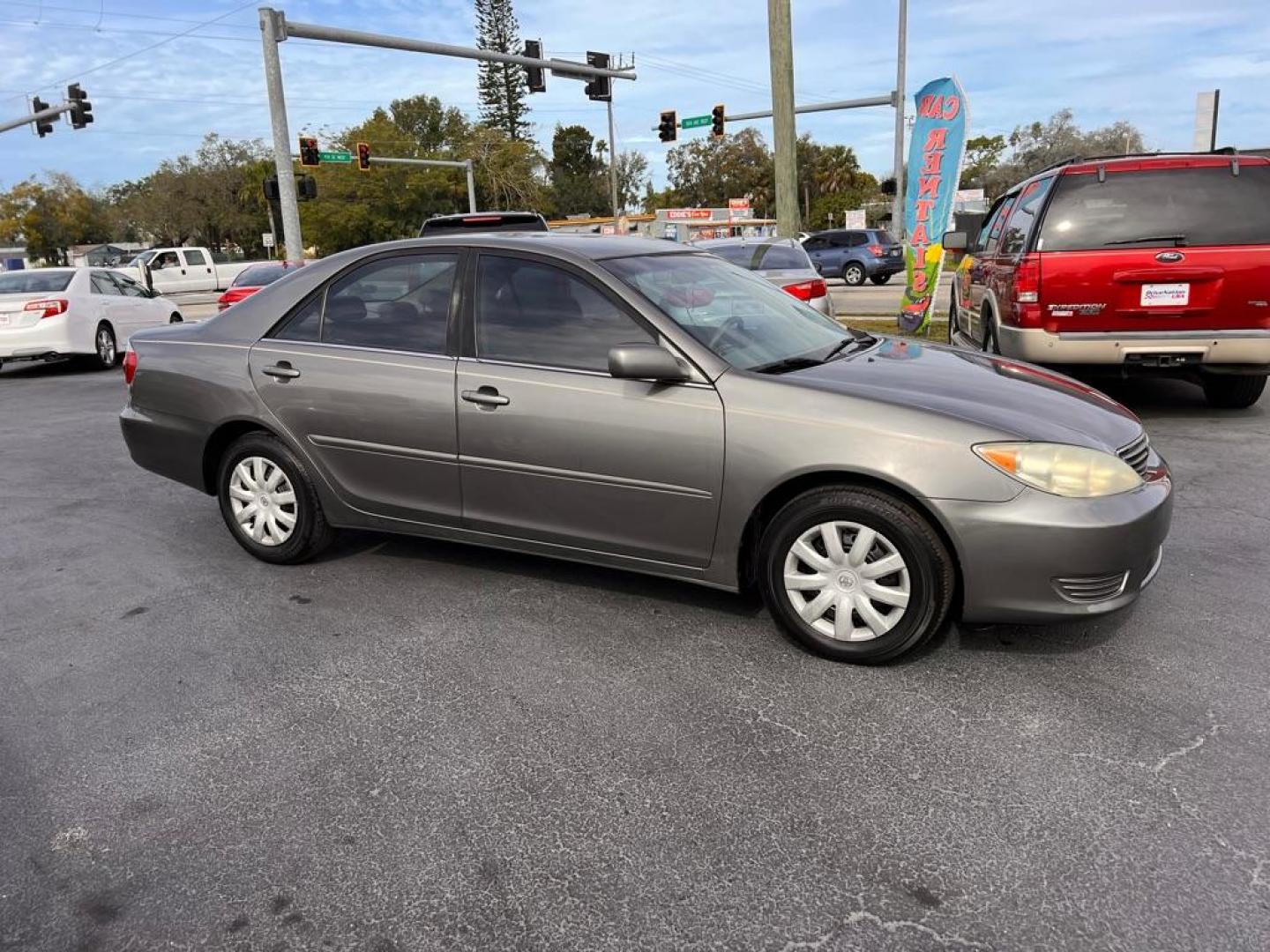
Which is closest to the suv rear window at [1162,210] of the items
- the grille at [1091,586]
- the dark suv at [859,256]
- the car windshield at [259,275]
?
the grille at [1091,586]

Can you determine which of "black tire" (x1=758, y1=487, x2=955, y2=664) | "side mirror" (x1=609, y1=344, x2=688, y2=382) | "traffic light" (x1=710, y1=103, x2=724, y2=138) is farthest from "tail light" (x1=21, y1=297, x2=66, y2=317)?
"traffic light" (x1=710, y1=103, x2=724, y2=138)

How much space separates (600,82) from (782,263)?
47.7ft

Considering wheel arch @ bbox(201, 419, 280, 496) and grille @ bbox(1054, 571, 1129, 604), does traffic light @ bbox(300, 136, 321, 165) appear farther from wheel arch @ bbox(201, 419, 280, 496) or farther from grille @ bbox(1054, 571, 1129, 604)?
grille @ bbox(1054, 571, 1129, 604)

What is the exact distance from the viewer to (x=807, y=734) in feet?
10.00

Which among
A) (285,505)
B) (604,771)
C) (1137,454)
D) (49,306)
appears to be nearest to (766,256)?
(285,505)

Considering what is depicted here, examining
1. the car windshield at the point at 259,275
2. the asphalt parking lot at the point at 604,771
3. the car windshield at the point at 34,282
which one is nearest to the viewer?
the asphalt parking lot at the point at 604,771

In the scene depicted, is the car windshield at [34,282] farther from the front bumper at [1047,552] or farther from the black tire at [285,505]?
the front bumper at [1047,552]

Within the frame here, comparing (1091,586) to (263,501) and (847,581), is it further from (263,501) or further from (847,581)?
(263,501)

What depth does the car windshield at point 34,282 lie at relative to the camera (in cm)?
1252

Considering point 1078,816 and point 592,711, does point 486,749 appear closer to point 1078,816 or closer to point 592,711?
point 592,711

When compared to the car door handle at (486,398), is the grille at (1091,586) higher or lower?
lower

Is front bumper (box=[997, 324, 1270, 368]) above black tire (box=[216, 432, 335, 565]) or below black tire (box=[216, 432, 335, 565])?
above

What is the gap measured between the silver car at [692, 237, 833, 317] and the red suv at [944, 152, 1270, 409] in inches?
133

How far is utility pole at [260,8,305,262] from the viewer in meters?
19.0
